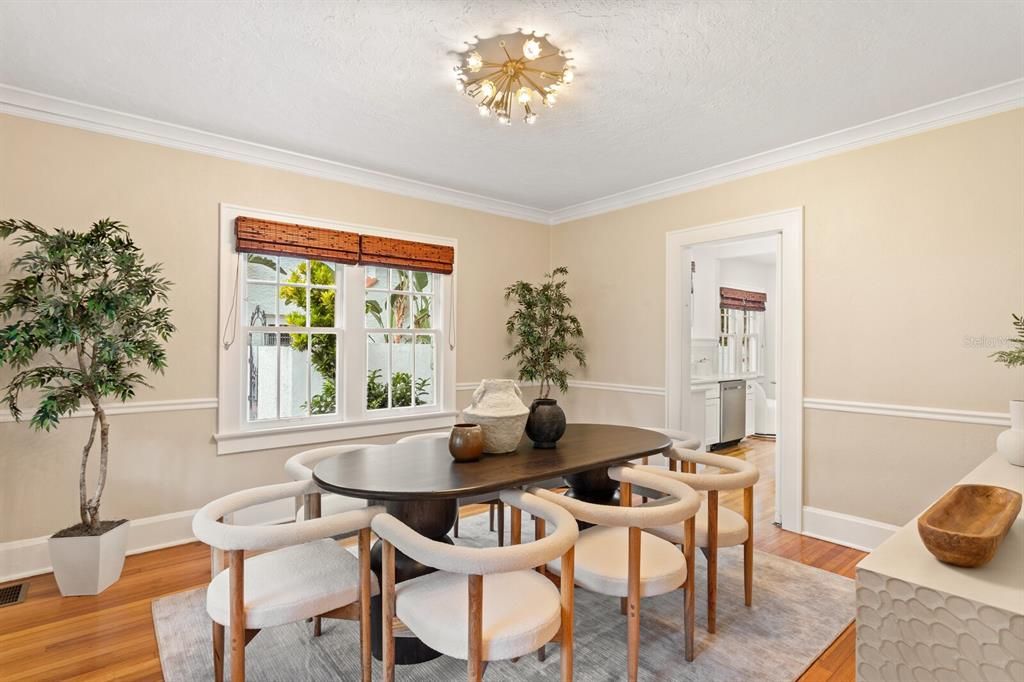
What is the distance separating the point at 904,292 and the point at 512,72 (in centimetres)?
272

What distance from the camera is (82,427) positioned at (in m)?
3.05

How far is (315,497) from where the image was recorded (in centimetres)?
228

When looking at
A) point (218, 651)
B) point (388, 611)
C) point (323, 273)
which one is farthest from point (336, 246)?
point (388, 611)

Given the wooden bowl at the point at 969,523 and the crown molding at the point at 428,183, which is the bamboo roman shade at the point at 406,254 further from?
the wooden bowl at the point at 969,523

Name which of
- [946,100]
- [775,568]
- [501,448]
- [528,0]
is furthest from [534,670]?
[946,100]

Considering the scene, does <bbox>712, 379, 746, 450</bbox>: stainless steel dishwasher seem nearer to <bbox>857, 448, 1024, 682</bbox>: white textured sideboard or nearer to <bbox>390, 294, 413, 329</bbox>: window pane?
<bbox>390, 294, 413, 329</bbox>: window pane

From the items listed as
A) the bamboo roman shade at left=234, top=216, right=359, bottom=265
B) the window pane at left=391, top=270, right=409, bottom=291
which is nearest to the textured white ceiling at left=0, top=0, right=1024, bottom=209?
the bamboo roman shade at left=234, top=216, right=359, bottom=265

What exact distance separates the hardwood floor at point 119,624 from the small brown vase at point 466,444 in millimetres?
1451

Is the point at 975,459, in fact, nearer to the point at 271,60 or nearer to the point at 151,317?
the point at 271,60

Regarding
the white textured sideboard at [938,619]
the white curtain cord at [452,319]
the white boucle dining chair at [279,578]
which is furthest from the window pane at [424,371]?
the white textured sideboard at [938,619]

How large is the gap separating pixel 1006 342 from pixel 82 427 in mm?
5344

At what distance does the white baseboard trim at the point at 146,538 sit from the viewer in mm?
2828

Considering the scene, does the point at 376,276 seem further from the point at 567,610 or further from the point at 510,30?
the point at 567,610

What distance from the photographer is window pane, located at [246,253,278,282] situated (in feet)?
12.0
